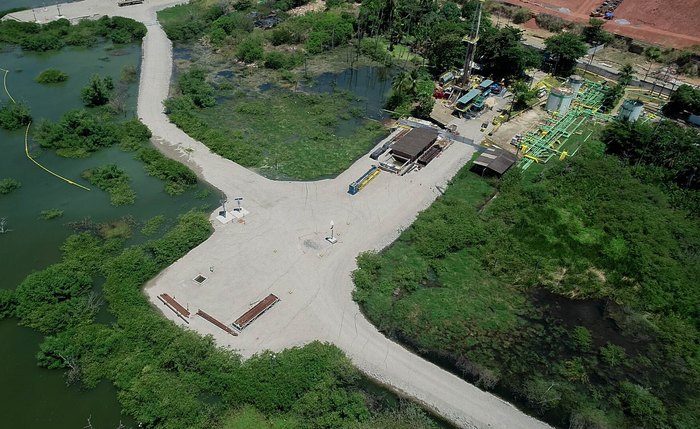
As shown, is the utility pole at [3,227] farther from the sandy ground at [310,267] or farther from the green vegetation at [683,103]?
the green vegetation at [683,103]

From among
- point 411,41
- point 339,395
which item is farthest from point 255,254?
point 411,41

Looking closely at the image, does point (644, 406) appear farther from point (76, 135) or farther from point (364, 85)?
point (76, 135)

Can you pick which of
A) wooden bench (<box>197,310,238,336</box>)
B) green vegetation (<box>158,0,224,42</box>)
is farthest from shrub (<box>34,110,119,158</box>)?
green vegetation (<box>158,0,224,42</box>)

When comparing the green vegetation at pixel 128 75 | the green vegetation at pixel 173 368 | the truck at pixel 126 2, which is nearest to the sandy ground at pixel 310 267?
the green vegetation at pixel 173 368

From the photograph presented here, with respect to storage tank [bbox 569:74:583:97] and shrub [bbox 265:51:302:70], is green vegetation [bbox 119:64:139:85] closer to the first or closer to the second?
shrub [bbox 265:51:302:70]

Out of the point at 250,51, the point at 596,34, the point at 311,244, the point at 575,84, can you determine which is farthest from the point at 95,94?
the point at 596,34

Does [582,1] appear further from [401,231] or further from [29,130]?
[29,130]

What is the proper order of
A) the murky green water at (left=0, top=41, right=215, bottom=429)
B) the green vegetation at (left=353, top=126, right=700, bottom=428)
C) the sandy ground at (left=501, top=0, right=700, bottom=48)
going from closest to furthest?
the murky green water at (left=0, top=41, right=215, bottom=429) → the green vegetation at (left=353, top=126, right=700, bottom=428) → the sandy ground at (left=501, top=0, right=700, bottom=48)
